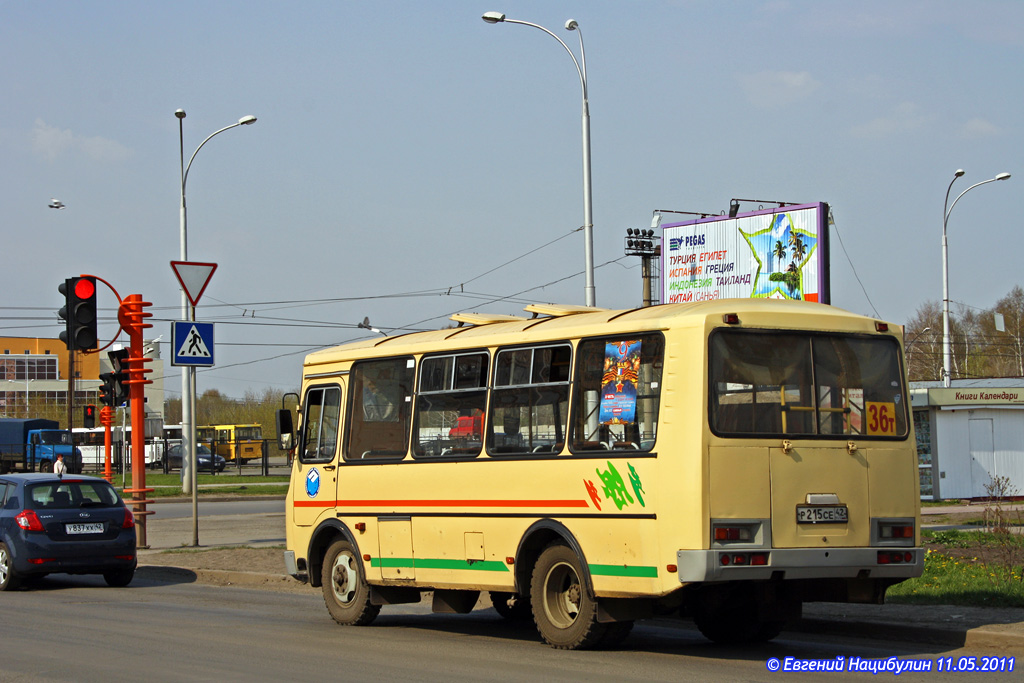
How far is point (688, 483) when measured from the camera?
9.09 metres

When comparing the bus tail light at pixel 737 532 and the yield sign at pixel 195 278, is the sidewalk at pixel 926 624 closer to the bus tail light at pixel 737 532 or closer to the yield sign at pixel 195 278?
the bus tail light at pixel 737 532

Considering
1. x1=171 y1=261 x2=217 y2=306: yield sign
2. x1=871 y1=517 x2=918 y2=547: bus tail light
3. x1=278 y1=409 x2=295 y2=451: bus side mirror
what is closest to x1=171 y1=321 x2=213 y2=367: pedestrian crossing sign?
x1=171 y1=261 x2=217 y2=306: yield sign

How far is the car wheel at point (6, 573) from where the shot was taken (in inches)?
641

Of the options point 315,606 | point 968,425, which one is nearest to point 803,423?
point 315,606

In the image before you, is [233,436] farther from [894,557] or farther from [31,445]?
[894,557]

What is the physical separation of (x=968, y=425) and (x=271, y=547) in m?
21.6

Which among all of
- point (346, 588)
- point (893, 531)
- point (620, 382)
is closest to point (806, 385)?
point (893, 531)

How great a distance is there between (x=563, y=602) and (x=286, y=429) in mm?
4680

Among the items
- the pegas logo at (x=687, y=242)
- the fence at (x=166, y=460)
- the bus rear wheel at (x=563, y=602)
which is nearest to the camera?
the bus rear wheel at (x=563, y=602)

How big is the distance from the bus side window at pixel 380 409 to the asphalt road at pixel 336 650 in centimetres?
180

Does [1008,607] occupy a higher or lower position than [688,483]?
lower

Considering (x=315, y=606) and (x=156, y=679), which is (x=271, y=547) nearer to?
(x=315, y=606)

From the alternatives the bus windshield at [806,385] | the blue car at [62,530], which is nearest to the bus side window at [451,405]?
the bus windshield at [806,385]

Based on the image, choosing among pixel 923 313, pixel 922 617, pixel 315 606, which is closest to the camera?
pixel 922 617
